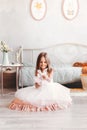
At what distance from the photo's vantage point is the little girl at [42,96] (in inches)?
146

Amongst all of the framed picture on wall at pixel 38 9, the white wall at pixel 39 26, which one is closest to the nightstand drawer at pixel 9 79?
the white wall at pixel 39 26

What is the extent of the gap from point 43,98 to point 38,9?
281cm

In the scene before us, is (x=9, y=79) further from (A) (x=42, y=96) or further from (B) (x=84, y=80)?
(A) (x=42, y=96)

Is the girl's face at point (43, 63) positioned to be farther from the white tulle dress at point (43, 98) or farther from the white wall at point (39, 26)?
the white wall at point (39, 26)

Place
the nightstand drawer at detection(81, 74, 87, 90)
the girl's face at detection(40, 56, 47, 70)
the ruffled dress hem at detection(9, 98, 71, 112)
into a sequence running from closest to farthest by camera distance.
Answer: the ruffled dress hem at detection(9, 98, 71, 112) → the girl's face at detection(40, 56, 47, 70) → the nightstand drawer at detection(81, 74, 87, 90)

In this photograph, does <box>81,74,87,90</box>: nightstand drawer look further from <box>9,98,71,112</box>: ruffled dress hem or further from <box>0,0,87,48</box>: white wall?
<box>0,0,87,48</box>: white wall

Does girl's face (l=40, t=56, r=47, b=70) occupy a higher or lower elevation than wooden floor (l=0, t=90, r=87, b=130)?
higher

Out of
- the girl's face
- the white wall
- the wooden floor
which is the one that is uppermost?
the white wall

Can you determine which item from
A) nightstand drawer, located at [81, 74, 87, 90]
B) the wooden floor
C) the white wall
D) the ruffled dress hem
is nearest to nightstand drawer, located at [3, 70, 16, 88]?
the white wall

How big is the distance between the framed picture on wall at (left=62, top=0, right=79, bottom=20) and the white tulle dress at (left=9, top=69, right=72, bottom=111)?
252 cm

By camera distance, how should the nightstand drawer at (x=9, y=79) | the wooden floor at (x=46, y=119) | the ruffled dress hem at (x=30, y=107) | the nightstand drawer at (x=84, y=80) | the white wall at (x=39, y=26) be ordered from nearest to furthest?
the wooden floor at (x=46, y=119) → the ruffled dress hem at (x=30, y=107) → the nightstand drawer at (x=84, y=80) → the nightstand drawer at (x=9, y=79) → the white wall at (x=39, y=26)

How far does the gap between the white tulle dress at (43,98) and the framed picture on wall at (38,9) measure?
246 centimetres

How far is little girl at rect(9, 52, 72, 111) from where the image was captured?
3721 mm

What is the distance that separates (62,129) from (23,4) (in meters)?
3.74
